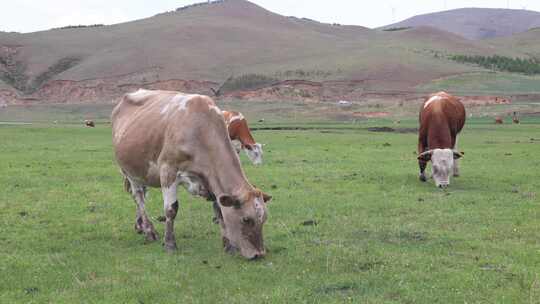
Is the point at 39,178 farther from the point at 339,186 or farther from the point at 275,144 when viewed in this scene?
the point at 275,144

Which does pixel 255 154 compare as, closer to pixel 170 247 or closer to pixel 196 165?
pixel 170 247

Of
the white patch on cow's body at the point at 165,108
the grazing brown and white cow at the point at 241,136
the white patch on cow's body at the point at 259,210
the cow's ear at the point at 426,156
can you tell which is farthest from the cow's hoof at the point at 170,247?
the grazing brown and white cow at the point at 241,136

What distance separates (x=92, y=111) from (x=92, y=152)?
172 ft

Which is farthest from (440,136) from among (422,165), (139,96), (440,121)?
(139,96)

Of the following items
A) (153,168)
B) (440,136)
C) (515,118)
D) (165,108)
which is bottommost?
(515,118)

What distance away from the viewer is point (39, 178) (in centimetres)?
1922

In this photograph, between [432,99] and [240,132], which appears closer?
[432,99]

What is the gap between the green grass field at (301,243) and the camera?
8.29 metres

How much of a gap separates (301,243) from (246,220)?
1.53 metres

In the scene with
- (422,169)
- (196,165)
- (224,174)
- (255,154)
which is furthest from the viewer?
(255,154)

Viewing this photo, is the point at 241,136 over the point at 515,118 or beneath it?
over

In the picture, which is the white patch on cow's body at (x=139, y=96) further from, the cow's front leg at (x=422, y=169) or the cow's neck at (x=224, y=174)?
the cow's front leg at (x=422, y=169)

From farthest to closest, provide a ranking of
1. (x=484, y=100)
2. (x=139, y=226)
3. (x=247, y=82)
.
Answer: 1. (x=247, y=82)
2. (x=484, y=100)
3. (x=139, y=226)

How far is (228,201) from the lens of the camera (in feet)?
31.4
